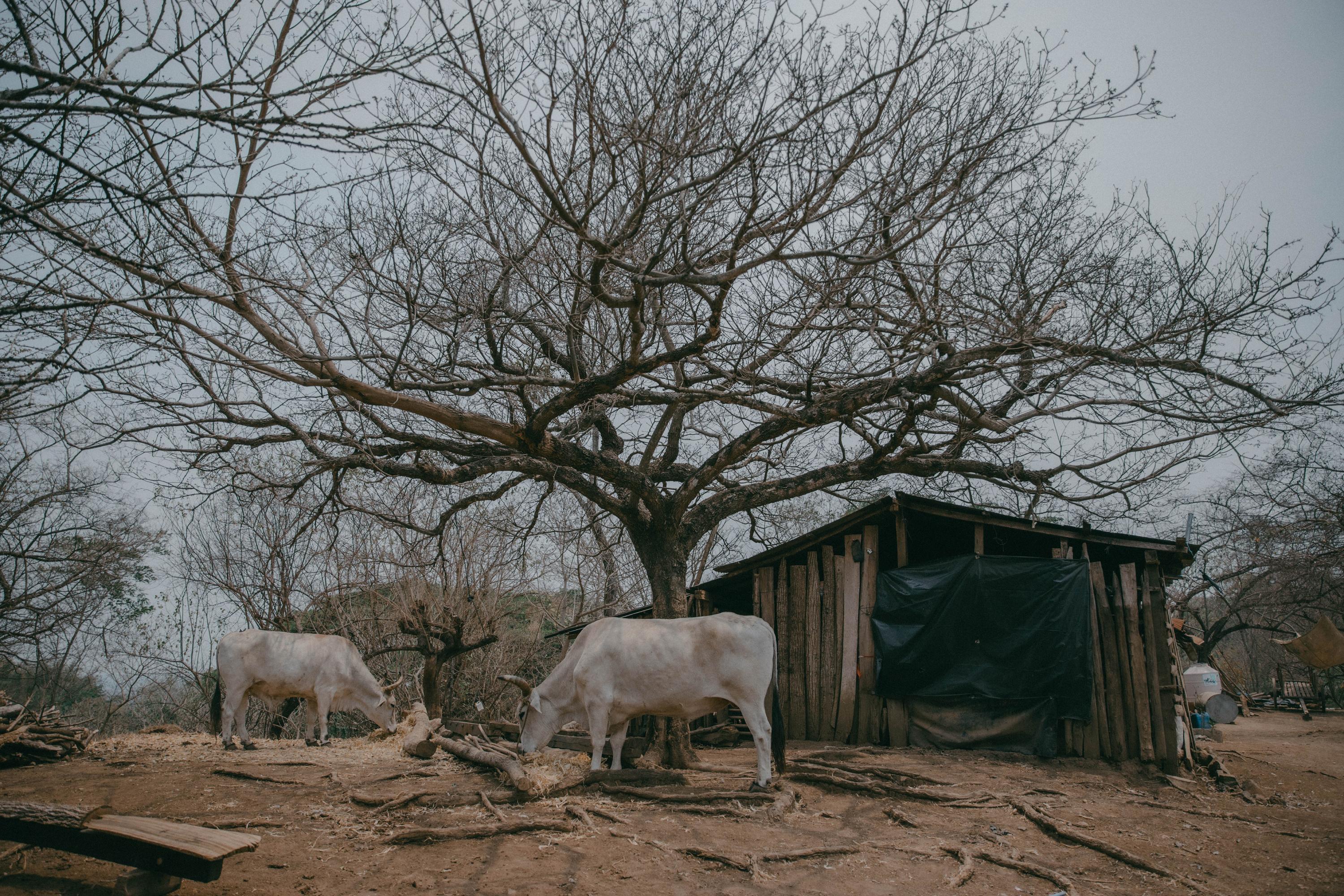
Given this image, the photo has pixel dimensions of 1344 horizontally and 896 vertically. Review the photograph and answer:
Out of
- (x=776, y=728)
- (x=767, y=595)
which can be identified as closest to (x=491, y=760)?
(x=776, y=728)

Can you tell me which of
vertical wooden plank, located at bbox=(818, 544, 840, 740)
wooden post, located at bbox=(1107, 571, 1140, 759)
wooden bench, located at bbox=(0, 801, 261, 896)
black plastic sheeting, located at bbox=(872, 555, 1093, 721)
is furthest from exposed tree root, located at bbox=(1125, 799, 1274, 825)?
wooden bench, located at bbox=(0, 801, 261, 896)

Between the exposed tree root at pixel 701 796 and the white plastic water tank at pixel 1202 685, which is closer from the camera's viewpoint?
the exposed tree root at pixel 701 796

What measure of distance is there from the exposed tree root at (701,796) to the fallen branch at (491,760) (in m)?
1.04

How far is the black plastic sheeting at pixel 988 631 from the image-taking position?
9.74 meters

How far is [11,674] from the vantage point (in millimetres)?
18344

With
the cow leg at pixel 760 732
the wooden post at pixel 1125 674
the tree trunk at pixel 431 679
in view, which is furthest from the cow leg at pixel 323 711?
the wooden post at pixel 1125 674

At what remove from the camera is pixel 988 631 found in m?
10.3

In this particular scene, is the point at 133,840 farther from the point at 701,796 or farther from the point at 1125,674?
the point at 1125,674

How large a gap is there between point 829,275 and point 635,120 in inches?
107

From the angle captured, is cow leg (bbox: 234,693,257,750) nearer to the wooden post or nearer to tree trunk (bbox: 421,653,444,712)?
tree trunk (bbox: 421,653,444,712)

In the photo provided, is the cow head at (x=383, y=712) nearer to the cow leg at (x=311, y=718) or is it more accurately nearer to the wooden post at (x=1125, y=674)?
the cow leg at (x=311, y=718)

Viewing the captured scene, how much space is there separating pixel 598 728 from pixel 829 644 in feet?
15.3

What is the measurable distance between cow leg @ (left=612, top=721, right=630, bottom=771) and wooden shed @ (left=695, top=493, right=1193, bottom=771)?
4.03 m

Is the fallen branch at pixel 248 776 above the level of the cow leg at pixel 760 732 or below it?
below
